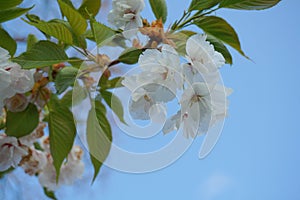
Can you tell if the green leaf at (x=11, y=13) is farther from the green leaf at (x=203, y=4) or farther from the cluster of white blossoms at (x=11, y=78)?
the green leaf at (x=203, y=4)

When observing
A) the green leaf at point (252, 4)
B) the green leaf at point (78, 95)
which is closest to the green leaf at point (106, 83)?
the green leaf at point (78, 95)

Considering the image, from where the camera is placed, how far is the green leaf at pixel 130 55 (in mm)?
341

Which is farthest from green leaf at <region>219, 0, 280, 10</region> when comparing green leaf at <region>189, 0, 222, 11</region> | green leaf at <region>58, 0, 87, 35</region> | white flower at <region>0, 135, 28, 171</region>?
white flower at <region>0, 135, 28, 171</region>

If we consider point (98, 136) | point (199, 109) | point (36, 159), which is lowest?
point (36, 159)

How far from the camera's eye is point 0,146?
1.46 ft

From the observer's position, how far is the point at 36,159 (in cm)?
52

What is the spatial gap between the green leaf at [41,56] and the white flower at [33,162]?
0.61 ft

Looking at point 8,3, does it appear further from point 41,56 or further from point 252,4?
point 252,4

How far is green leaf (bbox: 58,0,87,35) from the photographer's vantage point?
349 mm

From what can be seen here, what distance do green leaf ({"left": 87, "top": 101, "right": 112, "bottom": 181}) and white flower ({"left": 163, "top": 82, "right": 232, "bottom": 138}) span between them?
0.35ft

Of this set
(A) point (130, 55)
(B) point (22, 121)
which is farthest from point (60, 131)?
(A) point (130, 55)

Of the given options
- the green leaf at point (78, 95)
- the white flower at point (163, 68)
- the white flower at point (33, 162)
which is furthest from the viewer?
the white flower at point (33, 162)

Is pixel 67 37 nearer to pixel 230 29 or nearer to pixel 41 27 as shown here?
pixel 41 27

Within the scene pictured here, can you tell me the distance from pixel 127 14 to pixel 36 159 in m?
0.25
